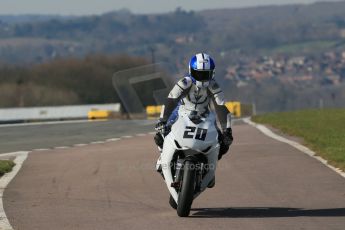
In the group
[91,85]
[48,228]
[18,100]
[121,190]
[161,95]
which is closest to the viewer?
[48,228]

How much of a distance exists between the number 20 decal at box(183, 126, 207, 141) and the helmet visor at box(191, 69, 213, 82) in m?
0.55

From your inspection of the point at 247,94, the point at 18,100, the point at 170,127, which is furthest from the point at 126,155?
the point at 247,94

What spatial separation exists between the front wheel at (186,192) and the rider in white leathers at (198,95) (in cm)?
59

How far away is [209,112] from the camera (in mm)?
10406

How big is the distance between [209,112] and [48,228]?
7.18 ft

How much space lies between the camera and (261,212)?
401 inches

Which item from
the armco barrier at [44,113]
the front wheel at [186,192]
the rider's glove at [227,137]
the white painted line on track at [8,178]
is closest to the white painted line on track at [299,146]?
the rider's glove at [227,137]

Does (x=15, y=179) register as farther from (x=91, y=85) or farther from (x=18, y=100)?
(x=91, y=85)

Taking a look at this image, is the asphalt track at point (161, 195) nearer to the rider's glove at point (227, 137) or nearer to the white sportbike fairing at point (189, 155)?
the white sportbike fairing at point (189, 155)

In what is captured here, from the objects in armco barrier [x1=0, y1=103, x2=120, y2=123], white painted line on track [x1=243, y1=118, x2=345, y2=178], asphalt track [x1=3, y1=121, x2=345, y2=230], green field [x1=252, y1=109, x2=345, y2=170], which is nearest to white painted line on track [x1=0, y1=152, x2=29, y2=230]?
asphalt track [x1=3, y1=121, x2=345, y2=230]

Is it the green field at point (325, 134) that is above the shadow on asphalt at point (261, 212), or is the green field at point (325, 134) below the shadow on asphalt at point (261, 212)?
below

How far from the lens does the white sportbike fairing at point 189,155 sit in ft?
32.6

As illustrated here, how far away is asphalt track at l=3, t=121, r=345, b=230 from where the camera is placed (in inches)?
376

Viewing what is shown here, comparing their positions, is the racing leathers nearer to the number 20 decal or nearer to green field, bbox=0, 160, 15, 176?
the number 20 decal
